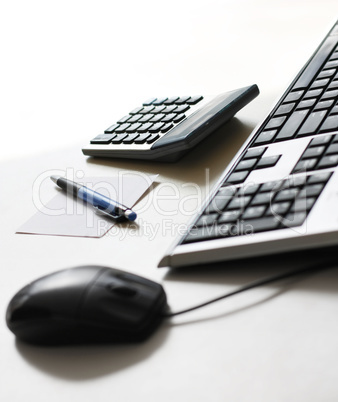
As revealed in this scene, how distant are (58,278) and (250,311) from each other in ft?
0.47

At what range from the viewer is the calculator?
0.65 meters

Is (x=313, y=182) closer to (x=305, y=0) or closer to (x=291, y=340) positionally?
(x=291, y=340)

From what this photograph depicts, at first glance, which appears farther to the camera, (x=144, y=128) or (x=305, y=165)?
(x=144, y=128)

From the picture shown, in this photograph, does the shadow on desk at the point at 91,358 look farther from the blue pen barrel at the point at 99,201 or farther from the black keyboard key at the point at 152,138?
the black keyboard key at the point at 152,138

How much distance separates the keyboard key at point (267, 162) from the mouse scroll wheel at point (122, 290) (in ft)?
0.62

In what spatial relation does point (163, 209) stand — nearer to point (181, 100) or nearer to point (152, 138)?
point (152, 138)

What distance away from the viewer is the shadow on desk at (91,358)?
38 cm

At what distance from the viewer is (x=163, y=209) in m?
0.57

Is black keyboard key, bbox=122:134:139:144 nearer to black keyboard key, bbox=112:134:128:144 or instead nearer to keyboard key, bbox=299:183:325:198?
black keyboard key, bbox=112:134:128:144

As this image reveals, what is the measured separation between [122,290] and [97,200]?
209 millimetres

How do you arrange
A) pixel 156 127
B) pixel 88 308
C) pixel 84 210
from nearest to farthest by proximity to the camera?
pixel 88 308 < pixel 84 210 < pixel 156 127

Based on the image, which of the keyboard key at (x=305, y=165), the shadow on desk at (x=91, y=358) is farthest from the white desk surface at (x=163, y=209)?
the keyboard key at (x=305, y=165)

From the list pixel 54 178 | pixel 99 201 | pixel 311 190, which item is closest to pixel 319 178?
pixel 311 190

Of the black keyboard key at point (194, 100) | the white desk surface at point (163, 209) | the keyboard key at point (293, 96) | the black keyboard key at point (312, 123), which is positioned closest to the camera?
the white desk surface at point (163, 209)
